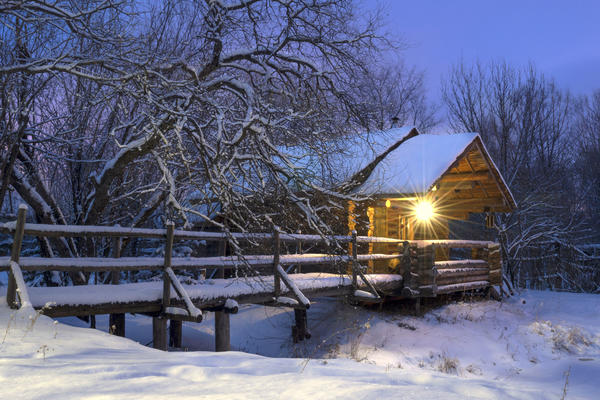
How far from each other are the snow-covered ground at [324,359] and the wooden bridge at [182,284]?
59cm

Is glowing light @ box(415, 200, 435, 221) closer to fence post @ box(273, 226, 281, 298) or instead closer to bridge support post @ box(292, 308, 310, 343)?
bridge support post @ box(292, 308, 310, 343)

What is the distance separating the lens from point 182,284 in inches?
302

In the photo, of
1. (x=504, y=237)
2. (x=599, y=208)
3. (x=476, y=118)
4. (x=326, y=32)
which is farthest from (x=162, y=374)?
(x=599, y=208)

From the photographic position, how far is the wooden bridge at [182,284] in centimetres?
579

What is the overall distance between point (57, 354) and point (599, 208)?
29.9 meters

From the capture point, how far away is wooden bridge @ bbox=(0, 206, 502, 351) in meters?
5.79

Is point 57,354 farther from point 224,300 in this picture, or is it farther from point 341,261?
point 341,261

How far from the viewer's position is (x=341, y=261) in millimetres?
7797

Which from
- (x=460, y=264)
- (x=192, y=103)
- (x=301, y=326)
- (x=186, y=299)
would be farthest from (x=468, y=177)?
(x=186, y=299)

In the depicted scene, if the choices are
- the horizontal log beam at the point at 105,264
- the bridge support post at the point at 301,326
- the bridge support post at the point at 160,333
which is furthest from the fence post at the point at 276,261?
the bridge support post at the point at 160,333

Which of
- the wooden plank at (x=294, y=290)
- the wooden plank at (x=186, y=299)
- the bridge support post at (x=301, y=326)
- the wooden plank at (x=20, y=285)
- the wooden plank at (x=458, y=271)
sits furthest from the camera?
the wooden plank at (x=458, y=271)

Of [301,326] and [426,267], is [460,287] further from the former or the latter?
[301,326]

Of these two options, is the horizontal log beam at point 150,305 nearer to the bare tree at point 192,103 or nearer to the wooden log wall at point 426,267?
the bare tree at point 192,103

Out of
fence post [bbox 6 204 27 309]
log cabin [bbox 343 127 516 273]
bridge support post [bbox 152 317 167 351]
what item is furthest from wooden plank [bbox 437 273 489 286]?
fence post [bbox 6 204 27 309]
